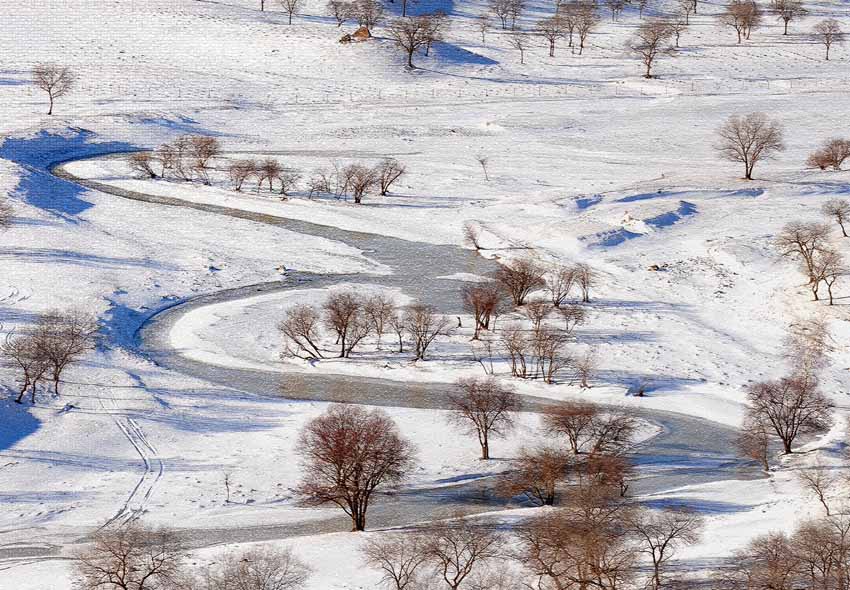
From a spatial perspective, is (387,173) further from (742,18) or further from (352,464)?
(742,18)

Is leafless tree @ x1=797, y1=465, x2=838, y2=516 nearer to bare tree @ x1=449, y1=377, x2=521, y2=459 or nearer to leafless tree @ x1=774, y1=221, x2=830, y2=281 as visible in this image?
bare tree @ x1=449, y1=377, x2=521, y2=459

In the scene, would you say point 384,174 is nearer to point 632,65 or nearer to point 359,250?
point 359,250

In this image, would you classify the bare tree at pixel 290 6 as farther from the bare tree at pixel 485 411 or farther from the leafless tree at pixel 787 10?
the bare tree at pixel 485 411

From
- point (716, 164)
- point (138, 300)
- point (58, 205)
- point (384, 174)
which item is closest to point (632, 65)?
point (716, 164)

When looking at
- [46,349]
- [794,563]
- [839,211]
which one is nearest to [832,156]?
[839,211]

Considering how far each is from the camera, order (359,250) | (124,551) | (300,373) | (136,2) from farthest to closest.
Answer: (136,2)
(359,250)
(300,373)
(124,551)

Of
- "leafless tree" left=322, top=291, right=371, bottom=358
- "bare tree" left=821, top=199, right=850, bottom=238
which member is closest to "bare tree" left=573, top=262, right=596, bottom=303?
"leafless tree" left=322, top=291, right=371, bottom=358
